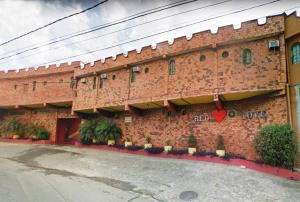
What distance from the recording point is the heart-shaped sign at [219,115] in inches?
472

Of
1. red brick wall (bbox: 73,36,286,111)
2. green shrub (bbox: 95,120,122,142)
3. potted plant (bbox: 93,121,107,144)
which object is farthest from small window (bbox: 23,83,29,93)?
green shrub (bbox: 95,120,122,142)

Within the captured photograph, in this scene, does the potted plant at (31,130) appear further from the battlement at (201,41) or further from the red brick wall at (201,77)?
the battlement at (201,41)

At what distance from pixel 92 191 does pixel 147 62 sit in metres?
9.41

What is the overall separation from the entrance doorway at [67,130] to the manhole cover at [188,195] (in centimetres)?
1596

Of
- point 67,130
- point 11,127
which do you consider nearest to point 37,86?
point 11,127

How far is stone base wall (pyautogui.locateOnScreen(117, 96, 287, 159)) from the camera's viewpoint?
1066cm

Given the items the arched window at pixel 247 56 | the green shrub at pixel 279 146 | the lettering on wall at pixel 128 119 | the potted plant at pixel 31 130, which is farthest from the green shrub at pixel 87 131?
the green shrub at pixel 279 146

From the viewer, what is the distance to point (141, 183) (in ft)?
28.6

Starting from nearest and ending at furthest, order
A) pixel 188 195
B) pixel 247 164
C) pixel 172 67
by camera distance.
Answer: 1. pixel 188 195
2. pixel 247 164
3. pixel 172 67

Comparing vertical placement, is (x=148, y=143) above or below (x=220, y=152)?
above

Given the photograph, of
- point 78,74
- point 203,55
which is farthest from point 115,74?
point 203,55

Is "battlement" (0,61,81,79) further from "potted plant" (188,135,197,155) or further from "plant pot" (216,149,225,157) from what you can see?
"plant pot" (216,149,225,157)

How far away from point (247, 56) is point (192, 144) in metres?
5.53

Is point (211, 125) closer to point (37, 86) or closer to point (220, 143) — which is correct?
point (220, 143)
